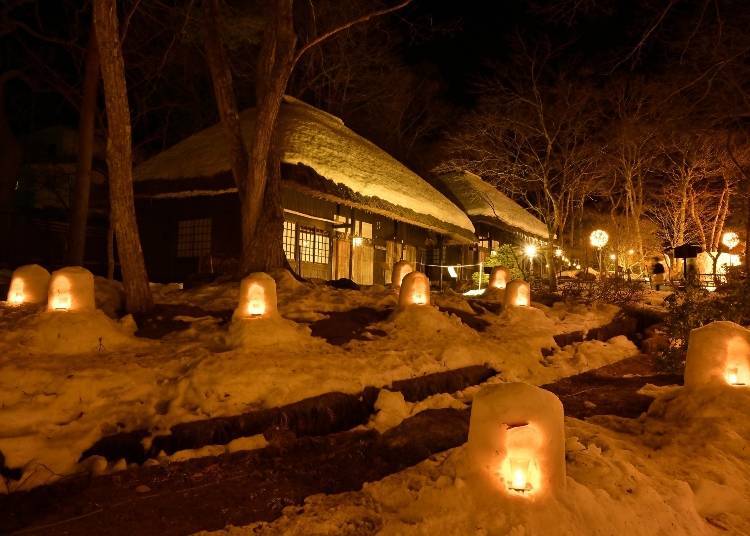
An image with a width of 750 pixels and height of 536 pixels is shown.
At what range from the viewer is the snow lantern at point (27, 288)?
7.61m

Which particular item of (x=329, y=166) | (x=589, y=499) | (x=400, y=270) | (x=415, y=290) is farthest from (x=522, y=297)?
(x=589, y=499)

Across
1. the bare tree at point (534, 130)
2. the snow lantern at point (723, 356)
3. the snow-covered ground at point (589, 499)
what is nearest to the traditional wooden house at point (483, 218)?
the bare tree at point (534, 130)

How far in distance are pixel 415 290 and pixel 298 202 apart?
665cm

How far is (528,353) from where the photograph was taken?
27.7 feet

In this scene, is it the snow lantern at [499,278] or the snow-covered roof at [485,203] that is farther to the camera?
the snow-covered roof at [485,203]

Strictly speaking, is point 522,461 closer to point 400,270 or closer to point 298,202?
point 400,270

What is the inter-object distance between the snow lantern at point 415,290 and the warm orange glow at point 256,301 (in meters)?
2.63

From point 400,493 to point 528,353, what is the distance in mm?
5472

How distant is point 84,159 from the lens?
12109 millimetres

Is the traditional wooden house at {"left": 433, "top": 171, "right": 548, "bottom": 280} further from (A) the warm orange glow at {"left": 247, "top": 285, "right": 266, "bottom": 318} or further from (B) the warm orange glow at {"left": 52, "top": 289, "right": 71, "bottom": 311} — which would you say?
(B) the warm orange glow at {"left": 52, "top": 289, "right": 71, "bottom": 311}

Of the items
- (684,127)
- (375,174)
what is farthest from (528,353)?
(684,127)

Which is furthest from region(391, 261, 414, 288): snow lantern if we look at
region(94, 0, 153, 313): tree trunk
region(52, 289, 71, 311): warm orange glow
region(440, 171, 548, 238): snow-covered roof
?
region(440, 171, 548, 238): snow-covered roof

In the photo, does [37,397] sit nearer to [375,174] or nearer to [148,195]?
[148,195]

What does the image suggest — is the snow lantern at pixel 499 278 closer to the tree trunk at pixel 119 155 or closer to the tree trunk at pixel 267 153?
the tree trunk at pixel 267 153
